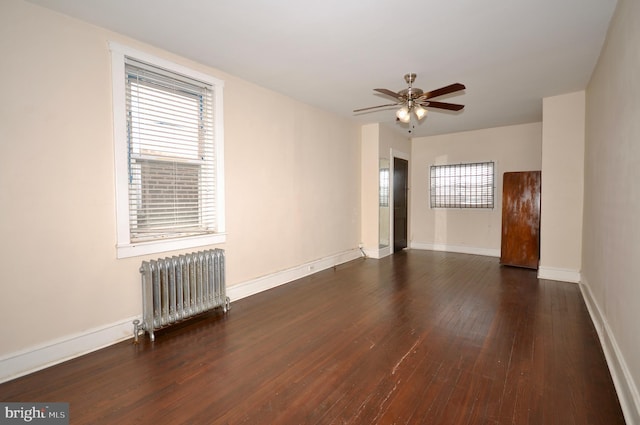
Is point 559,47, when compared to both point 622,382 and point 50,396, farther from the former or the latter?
point 50,396

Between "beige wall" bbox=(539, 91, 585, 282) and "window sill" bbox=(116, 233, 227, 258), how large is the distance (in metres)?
4.93

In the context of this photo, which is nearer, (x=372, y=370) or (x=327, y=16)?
(x=372, y=370)

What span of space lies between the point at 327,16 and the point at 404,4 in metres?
0.62

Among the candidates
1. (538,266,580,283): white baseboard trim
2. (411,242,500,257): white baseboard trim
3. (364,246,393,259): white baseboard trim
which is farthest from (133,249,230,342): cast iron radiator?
(411,242,500,257): white baseboard trim

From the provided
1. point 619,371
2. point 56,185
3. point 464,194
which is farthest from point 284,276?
point 464,194

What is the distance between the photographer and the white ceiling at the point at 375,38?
2.44 metres

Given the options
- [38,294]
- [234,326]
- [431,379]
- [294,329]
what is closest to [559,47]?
[431,379]

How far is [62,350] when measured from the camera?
251cm

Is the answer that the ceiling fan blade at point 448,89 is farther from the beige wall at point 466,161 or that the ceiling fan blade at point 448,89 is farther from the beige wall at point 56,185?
the beige wall at point 466,161

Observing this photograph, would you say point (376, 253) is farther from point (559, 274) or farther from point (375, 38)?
point (375, 38)

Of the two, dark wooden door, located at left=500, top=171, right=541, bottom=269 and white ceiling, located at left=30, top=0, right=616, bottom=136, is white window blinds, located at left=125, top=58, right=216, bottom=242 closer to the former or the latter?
white ceiling, located at left=30, top=0, right=616, bottom=136

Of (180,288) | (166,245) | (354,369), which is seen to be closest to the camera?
(354,369)

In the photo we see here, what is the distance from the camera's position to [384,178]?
6645 mm

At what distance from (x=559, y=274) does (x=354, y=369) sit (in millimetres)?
4246
